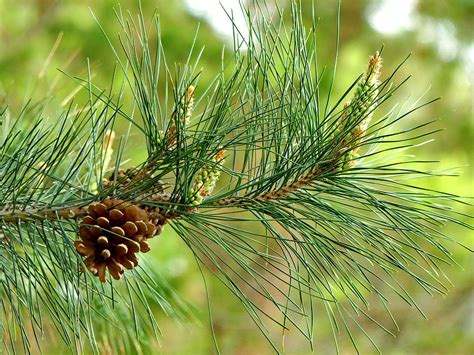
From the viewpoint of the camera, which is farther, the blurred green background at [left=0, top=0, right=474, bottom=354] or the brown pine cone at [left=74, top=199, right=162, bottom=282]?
the blurred green background at [left=0, top=0, right=474, bottom=354]

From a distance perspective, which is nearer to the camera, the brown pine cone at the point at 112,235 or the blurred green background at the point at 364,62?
the brown pine cone at the point at 112,235

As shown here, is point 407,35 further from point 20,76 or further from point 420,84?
point 20,76

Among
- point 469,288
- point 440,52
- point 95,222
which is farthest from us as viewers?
point 440,52

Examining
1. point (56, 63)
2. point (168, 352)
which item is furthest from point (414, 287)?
point (56, 63)
